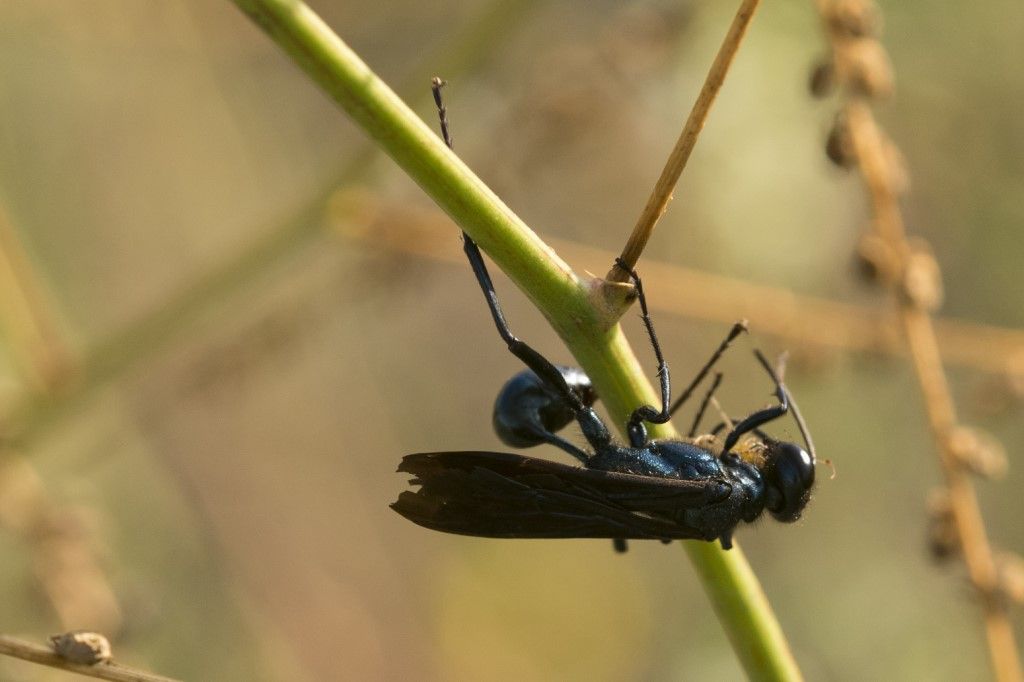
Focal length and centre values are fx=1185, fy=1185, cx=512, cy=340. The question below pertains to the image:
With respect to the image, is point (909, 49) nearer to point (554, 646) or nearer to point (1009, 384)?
point (1009, 384)

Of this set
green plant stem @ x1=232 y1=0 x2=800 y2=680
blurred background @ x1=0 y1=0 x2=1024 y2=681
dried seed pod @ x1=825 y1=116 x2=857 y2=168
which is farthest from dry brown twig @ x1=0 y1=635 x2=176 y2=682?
dried seed pod @ x1=825 y1=116 x2=857 y2=168

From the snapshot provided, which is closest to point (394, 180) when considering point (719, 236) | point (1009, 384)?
point (719, 236)

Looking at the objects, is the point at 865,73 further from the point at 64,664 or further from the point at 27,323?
the point at 27,323

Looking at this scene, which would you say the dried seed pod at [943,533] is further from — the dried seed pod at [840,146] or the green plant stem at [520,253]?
the dried seed pod at [840,146]

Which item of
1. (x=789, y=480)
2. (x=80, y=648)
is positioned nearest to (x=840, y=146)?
(x=789, y=480)

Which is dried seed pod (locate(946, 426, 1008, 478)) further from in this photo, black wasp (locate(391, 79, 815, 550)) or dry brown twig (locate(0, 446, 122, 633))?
dry brown twig (locate(0, 446, 122, 633))

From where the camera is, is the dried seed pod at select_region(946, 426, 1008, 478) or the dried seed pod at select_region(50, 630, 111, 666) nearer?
the dried seed pod at select_region(50, 630, 111, 666)
